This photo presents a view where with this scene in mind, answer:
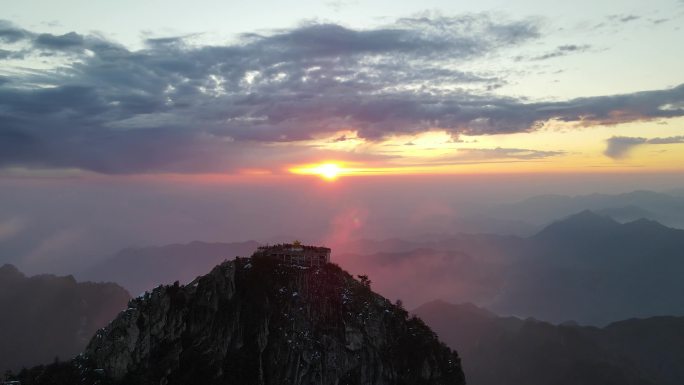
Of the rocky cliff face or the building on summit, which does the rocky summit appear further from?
the building on summit

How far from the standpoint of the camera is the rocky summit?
284ft

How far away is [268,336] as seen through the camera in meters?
95.7

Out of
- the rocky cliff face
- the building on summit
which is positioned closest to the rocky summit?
the rocky cliff face

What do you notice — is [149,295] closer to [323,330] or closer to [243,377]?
[243,377]

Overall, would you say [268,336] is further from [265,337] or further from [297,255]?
[297,255]

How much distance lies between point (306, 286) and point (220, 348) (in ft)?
70.3

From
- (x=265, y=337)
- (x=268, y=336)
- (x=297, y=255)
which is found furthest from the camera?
(x=297, y=255)

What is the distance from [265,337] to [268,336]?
2.27ft

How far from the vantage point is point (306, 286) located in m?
102

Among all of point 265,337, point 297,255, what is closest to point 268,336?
point 265,337

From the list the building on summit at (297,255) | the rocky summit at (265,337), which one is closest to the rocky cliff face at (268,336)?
the rocky summit at (265,337)

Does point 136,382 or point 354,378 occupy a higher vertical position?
point 136,382

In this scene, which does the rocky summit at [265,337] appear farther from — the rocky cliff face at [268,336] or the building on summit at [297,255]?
the building on summit at [297,255]

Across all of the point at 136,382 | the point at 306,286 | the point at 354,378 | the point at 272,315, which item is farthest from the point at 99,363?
the point at 354,378
